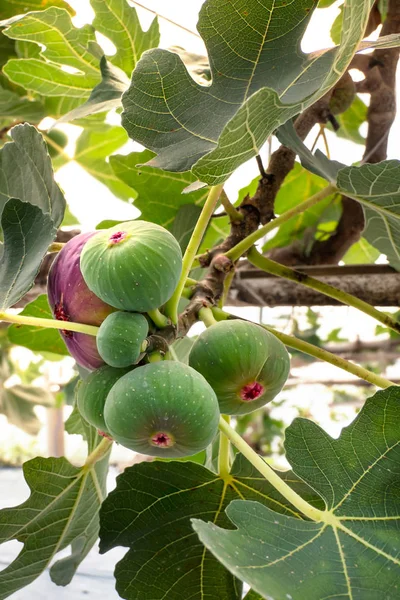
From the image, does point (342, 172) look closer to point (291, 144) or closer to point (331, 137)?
point (291, 144)

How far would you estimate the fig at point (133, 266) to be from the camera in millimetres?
620

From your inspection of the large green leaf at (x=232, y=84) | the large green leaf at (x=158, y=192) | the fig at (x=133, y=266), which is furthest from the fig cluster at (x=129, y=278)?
the large green leaf at (x=158, y=192)

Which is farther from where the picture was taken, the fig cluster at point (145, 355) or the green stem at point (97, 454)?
the green stem at point (97, 454)

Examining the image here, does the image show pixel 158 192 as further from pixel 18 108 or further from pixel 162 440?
pixel 162 440

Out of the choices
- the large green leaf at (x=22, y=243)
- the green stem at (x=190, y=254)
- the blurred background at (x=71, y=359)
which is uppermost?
the large green leaf at (x=22, y=243)

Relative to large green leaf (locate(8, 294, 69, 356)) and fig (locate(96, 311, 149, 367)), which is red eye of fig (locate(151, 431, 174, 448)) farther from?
large green leaf (locate(8, 294, 69, 356))

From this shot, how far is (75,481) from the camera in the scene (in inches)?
38.2

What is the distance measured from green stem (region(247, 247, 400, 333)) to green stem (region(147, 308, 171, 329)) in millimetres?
349

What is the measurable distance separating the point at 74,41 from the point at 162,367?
842mm

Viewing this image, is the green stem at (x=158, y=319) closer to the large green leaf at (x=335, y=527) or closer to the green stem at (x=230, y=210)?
the large green leaf at (x=335, y=527)

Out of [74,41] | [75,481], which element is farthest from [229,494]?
[74,41]

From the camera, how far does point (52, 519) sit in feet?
3.11

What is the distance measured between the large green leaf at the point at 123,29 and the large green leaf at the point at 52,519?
79cm

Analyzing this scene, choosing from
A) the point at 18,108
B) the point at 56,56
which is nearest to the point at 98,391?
the point at 56,56
